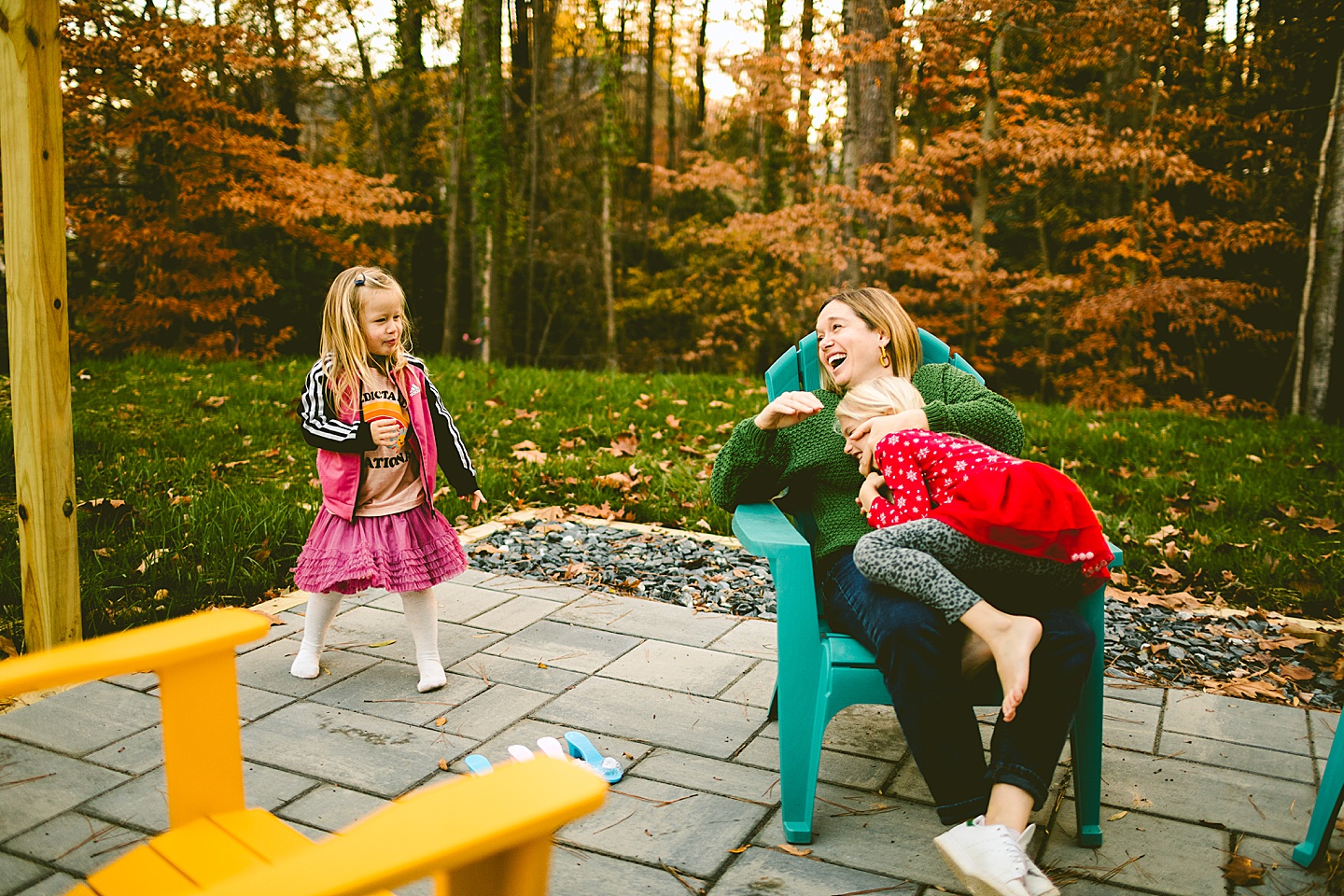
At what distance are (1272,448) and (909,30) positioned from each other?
21.0 feet

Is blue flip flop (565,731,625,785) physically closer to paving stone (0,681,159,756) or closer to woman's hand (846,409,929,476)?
woman's hand (846,409,929,476)

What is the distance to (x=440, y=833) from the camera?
943 mm

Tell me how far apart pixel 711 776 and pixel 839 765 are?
0.36 metres

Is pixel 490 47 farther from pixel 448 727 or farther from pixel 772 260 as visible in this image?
pixel 448 727

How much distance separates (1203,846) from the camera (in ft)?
7.18

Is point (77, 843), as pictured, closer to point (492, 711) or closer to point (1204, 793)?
point (492, 711)

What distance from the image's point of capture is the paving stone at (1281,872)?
202 centimetres

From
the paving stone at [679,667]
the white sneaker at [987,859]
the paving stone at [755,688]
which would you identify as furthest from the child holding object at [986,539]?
the paving stone at [679,667]

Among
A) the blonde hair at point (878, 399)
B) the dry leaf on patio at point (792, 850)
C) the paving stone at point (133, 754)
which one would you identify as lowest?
the dry leaf on patio at point (792, 850)

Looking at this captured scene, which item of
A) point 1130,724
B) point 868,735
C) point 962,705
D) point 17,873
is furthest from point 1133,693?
point 17,873

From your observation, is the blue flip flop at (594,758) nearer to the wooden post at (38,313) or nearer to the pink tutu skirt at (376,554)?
the pink tutu skirt at (376,554)

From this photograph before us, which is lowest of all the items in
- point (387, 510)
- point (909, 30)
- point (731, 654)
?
point (731, 654)

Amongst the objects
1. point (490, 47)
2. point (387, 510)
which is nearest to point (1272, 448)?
point (387, 510)

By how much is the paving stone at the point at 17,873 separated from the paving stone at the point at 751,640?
6.69ft
